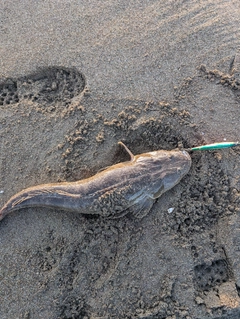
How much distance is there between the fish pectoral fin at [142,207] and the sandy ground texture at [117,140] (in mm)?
129

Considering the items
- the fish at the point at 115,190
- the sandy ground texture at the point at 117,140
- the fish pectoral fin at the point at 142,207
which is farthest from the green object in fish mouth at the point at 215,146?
the fish pectoral fin at the point at 142,207

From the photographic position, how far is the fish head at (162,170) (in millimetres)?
4051

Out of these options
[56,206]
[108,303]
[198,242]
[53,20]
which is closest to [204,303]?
[198,242]

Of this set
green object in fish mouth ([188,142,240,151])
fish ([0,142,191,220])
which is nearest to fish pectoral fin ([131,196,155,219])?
fish ([0,142,191,220])

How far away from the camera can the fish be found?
3934 millimetres

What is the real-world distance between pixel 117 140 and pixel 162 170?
0.82 m

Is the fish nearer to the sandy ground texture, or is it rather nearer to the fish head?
the fish head

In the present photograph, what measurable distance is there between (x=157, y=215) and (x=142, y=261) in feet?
2.25

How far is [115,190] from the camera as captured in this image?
3.94 meters

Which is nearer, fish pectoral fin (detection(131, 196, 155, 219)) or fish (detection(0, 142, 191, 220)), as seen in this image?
fish (detection(0, 142, 191, 220))

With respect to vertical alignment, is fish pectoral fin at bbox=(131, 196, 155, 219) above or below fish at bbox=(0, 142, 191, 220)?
below

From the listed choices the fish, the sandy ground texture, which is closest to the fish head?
the fish

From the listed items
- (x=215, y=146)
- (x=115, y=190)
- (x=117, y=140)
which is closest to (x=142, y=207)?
(x=115, y=190)

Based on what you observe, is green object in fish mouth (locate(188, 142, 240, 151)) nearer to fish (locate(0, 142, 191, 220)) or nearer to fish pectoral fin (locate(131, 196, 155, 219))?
fish (locate(0, 142, 191, 220))
